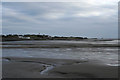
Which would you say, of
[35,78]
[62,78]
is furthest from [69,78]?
[35,78]

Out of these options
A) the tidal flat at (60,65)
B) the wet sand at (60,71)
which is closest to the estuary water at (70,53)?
the tidal flat at (60,65)

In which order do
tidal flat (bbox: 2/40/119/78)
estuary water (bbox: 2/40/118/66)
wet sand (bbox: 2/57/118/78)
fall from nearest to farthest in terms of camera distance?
1. wet sand (bbox: 2/57/118/78)
2. tidal flat (bbox: 2/40/119/78)
3. estuary water (bbox: 2/40/118/66)

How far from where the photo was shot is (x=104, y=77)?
22.2ft

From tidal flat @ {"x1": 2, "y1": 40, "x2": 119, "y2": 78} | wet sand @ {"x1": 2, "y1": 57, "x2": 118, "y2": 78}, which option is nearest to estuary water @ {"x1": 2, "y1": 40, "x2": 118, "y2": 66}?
tidal flat @ {"x1": 2, "y1": 40, "x2": 119, "y2": 78}

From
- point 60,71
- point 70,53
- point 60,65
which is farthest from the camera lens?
point 70,53

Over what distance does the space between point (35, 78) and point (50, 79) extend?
61 cm

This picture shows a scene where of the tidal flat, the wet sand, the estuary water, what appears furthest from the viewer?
the estuary water

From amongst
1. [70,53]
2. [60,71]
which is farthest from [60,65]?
[70,53]

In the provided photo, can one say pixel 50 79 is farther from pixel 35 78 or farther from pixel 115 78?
pixel 115 78

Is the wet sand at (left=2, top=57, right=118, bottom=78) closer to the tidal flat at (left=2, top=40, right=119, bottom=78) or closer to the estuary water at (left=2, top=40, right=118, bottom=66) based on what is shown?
the tidal flat at (left=2, top=40, right=119, bottom=78)

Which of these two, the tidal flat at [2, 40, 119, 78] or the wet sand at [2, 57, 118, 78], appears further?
the tidal flat at [2, 40, 119, 78]

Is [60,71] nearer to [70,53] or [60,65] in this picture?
[60,65]

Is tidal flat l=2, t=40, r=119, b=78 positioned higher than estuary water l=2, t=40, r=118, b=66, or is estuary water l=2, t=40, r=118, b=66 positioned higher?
estuary water l=2, t=40, r=118, b=66

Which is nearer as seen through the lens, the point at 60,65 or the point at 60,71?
the point at 60,71
